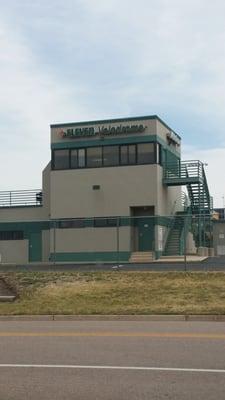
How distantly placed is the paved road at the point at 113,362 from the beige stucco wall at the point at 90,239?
69.6 ft

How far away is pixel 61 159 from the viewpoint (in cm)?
4772

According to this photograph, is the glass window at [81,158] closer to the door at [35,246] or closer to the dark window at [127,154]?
the dark window at [127,154]

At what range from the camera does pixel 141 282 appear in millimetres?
21953

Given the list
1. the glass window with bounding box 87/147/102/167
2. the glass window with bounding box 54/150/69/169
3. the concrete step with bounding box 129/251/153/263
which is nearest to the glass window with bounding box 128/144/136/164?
the glass window with bounding box 87/147/102/167

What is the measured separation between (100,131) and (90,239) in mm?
11694

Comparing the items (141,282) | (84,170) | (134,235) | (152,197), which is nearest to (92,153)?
(84,170)

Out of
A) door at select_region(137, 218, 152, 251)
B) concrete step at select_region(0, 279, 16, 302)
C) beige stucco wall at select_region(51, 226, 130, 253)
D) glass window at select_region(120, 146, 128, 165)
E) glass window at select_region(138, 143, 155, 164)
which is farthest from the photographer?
glass window at select_region(120, 146, 128, 165)

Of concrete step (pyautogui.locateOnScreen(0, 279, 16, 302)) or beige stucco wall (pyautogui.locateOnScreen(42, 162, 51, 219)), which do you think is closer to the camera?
concrete step (pyautogui.locateOnScreen(0, 279, 16, 302))

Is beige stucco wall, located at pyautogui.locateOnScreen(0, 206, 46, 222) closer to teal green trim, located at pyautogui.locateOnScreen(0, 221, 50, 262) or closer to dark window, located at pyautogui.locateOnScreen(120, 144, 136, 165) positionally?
teal green trim, located at pyautogui.locateOnScreen(0, 221, 50, 262)

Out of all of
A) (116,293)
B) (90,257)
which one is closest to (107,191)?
(90,257)

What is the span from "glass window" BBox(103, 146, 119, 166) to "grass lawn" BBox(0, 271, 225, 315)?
2189cm

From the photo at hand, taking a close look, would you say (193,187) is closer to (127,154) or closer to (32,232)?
(127,154)

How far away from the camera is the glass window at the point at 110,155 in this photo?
4612 centimetres

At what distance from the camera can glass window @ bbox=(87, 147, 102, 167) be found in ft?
153
